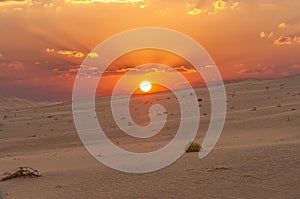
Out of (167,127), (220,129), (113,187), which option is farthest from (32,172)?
(167,127)

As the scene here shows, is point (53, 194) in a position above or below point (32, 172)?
below

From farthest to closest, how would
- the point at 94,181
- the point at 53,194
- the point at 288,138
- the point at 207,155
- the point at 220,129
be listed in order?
the point at 220,129, the point at 288,138, the point at 207,155, the point at 94,181, the point at 53,194

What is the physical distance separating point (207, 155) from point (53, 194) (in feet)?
10.2

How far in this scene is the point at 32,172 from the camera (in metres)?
8.58

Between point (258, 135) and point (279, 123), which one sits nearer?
point (258, 135)

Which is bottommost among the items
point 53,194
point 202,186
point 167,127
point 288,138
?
point 202,186

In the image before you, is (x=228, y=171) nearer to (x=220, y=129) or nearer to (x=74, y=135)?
(x=220, y=129)

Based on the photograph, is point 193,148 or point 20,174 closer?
point 20,174

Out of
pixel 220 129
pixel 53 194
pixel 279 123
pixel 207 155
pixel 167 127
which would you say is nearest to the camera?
pixel 53 194

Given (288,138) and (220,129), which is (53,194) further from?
(220,129)

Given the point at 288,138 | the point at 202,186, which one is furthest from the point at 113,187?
the point at 288,138

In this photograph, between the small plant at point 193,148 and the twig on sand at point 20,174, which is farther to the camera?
the small plant at point 193,148

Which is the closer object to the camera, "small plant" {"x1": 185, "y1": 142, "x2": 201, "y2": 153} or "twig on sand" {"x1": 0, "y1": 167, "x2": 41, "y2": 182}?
"twig on sand" {"x1": 0, "y1": 167, "x2": 41, "y2": 182}

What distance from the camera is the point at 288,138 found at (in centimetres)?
961
